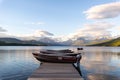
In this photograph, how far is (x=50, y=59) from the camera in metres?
30.9

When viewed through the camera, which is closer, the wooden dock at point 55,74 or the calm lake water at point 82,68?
the wooden dock at point 55,74

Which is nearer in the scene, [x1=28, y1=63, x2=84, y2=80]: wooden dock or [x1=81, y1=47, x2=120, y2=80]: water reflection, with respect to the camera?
[x1=28, y1=63, x2=84, y2=80]: wooden dock

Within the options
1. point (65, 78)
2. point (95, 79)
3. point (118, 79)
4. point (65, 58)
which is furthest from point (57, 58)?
point (65, 78)

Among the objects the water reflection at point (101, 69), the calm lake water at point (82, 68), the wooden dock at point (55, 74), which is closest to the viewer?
the wooden dock at point (55, 74)

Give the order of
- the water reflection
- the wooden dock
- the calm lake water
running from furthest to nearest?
the water reflection < the calm lake water < the wooden dock

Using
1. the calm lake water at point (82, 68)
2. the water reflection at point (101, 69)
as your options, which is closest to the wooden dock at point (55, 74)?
the calm lake water at point (82, 68)

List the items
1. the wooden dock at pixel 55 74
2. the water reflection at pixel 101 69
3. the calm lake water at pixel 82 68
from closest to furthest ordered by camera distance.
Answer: the wooden dock at pixel 55 74 → the calm lake water at pixel 82 68 → the water reflection at pixel 101 69

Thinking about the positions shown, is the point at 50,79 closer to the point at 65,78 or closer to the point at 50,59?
the point at 65,78

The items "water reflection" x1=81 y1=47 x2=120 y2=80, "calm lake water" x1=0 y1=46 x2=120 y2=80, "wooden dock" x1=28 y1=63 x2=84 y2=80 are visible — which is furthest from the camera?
"water reflection" x1=81 y1=47 x2=120 y2=80

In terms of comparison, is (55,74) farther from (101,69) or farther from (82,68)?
(82,68)

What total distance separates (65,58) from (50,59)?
311 cm

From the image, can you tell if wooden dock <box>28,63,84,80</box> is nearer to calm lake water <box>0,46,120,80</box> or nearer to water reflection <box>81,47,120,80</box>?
calm lake water <box>0,46,120,80</box>

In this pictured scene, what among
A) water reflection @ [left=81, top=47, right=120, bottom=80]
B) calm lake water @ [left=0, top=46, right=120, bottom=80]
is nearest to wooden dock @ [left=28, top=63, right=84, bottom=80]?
calm lake water @ [left=0, top=46, right=120, bottom=80]

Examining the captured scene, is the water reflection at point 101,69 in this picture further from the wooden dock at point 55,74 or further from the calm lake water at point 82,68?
the wooden dock at point 55,74
